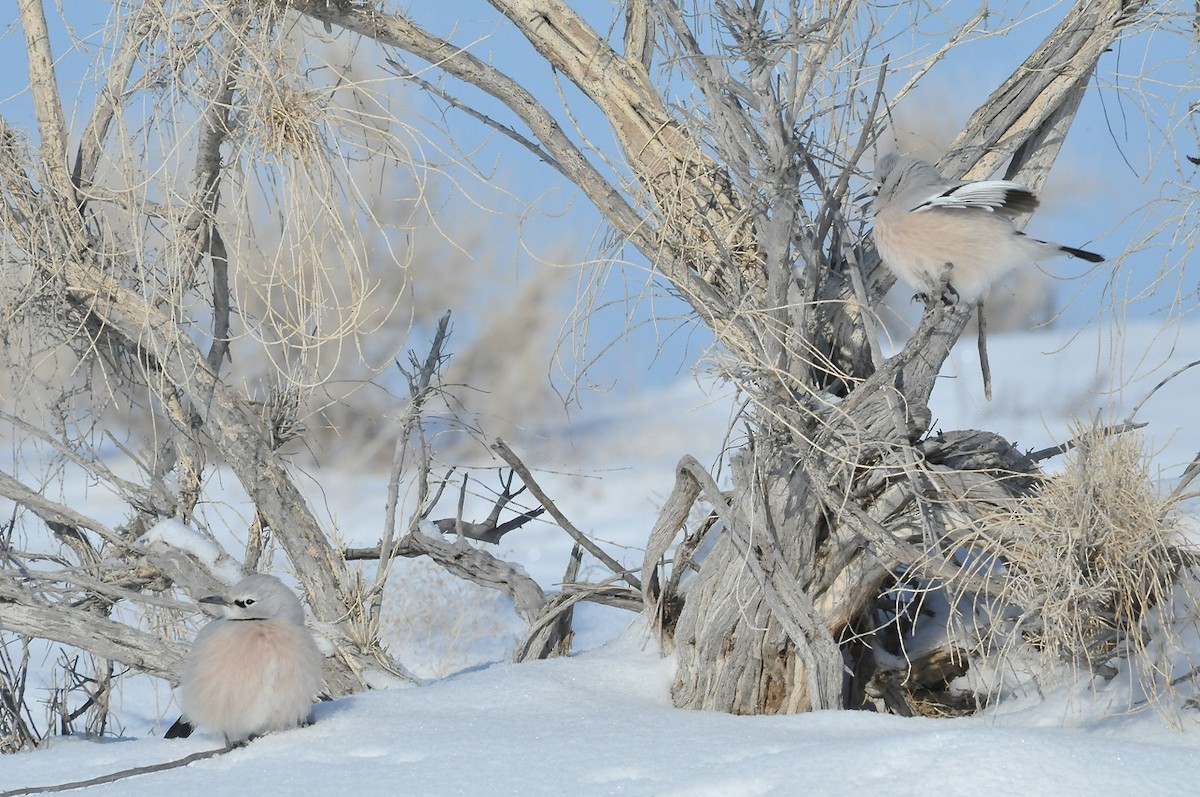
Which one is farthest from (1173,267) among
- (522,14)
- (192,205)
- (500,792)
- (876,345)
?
(192,205)

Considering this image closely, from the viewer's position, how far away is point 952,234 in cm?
295

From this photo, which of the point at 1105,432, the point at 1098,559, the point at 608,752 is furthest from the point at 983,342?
the point at 608,752

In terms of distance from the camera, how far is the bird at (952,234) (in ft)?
9.50

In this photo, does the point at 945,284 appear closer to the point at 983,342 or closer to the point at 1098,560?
the point at 983,342

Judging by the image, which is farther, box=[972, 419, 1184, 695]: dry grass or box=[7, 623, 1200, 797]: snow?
box=[972, 419, 1184, 695]: dry grass

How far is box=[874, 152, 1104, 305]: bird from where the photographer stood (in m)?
2.90

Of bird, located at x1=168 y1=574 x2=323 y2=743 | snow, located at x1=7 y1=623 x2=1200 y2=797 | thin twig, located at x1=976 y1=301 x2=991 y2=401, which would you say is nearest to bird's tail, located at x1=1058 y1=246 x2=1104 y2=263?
thin twig, located at x1=976 y1=301 x2=991 y2=401

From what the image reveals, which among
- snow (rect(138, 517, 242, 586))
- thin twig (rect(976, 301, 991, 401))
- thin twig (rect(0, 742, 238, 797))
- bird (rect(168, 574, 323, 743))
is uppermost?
thin twig (rect(976, 301, 991, 401))

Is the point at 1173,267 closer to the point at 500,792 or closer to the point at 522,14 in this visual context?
the point at 522,14

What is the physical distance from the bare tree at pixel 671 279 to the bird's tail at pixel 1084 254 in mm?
334

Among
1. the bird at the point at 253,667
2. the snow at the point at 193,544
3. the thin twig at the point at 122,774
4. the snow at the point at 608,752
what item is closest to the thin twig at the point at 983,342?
the snow at the point at 608,752

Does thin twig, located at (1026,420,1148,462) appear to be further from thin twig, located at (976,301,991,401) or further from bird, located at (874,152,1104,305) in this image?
bird, located at (874,152,1104,305)

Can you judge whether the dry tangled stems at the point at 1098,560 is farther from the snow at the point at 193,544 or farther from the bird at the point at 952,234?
the snow at the point at 193,544

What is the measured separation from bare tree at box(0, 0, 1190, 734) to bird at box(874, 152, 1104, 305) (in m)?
0.12
